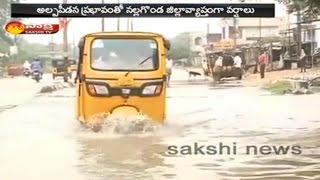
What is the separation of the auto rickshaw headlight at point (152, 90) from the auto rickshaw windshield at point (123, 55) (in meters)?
0.09

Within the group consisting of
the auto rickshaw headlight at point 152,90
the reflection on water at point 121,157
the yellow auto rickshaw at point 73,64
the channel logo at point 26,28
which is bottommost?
the reflection on water at point 121,157

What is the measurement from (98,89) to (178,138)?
0.46 meters

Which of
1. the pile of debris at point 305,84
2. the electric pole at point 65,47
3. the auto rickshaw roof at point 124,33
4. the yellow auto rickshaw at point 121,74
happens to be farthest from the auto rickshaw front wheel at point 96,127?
the pile of debris at point 305,84

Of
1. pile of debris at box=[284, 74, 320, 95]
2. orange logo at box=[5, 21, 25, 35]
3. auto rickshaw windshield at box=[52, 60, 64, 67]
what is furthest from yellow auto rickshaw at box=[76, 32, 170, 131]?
pile of debris at box=[284, 74, 320, 95]

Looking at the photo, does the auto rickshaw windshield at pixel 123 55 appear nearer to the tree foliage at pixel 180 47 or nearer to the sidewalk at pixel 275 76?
the tree foliage at pixel 180 47

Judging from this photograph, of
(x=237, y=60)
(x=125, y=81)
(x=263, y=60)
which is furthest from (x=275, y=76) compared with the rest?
(x=125, y=81)

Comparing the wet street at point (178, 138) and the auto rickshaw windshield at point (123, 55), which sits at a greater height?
the auto rickshaw windshield at point (123, 55)

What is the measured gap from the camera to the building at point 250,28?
10.7 ft

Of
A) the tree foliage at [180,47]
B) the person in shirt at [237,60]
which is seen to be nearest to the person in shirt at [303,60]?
the person in shirt at [237,60]

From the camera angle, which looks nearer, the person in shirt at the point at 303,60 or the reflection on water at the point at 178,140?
the reflection on water at the point at 178,140

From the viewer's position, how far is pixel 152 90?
3252 mm

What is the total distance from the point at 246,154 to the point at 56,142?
928mm

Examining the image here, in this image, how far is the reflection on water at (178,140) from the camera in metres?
3.18

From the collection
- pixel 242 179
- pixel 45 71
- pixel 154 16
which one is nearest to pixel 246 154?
pixel 242 179
